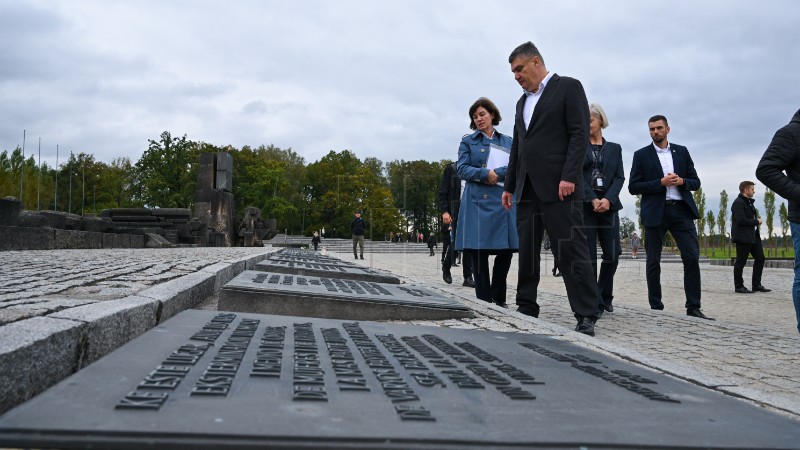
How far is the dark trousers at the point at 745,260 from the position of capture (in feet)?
35.3

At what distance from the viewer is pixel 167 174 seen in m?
57.3

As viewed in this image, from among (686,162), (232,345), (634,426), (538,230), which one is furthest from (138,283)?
(686,162)

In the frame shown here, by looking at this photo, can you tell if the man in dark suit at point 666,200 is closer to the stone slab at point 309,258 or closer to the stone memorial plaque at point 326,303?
the stone memorial plaque at point 326,303

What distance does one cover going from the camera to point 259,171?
226 ft

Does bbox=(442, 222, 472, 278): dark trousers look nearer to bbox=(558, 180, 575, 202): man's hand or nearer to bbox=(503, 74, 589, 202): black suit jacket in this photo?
bbox=(503, 74, 589, 202): black suit jacket

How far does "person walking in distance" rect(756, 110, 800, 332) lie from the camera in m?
4.68

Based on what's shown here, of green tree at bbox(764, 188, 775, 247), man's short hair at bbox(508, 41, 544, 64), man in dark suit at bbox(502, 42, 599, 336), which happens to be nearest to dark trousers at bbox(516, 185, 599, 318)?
man in dark suit at bbox(502, 42, 599, 336)

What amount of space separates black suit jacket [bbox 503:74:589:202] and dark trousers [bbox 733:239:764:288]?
7262 mm

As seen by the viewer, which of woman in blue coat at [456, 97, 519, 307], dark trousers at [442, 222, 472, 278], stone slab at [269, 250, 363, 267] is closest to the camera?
woman in blue coat at [456, 97, 519, 307]

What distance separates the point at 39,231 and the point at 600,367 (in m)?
11.1

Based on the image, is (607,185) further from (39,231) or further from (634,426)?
(39,231)

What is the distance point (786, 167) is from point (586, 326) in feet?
5.91

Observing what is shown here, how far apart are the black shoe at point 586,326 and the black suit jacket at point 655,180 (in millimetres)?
2573

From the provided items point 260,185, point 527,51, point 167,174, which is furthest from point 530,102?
point 260,185
